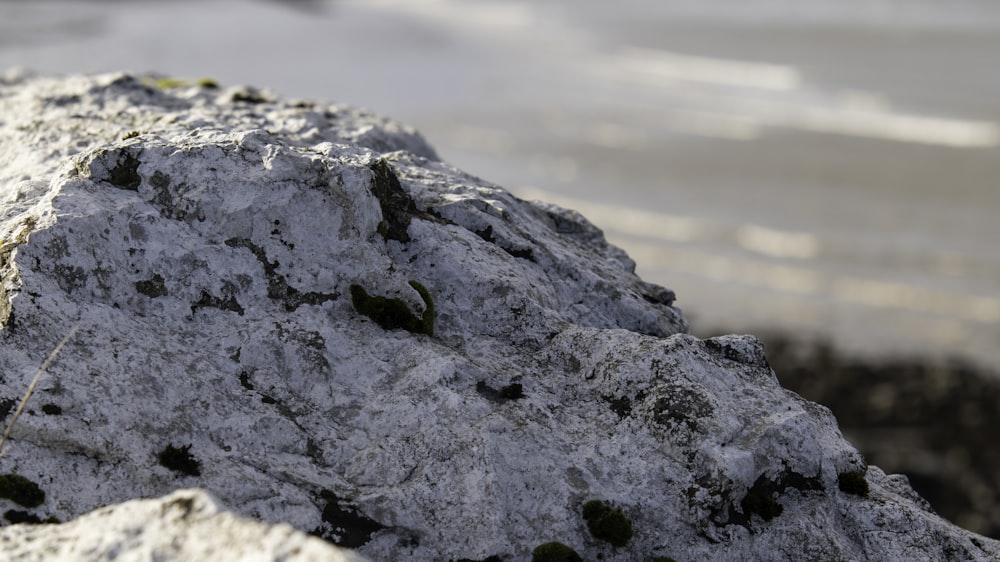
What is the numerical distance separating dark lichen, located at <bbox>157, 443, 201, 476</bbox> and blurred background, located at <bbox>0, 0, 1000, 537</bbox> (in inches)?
978

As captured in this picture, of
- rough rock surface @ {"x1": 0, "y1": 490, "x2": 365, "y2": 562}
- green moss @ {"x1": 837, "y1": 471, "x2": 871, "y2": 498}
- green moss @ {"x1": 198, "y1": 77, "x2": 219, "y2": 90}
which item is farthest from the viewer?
green moss @ {"x1": 198, "y1": 77, "x2": 219, "y2": 90}

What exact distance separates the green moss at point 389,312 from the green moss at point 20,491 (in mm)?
4805

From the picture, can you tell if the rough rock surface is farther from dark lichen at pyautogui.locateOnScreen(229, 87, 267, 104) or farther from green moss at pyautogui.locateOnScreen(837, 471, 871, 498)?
dark lichen at pyautogui.locateOnScreen(229, 87, 267, 104)

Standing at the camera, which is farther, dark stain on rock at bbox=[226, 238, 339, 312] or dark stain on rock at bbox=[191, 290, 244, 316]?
dark stain on rock at bbox=[226, 238, 339, 312]

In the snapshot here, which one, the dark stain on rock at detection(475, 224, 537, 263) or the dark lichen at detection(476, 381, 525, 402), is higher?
the dark stain on rock at detection(475, 224, 537, 263)

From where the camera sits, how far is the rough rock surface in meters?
8.66

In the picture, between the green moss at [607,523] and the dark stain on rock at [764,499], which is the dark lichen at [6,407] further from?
the dark stain on rock at [764,499]

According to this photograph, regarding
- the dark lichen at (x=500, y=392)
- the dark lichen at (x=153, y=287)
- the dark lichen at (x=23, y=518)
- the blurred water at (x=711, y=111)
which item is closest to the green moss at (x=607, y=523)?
the dark lichen at (x=500, y=392)

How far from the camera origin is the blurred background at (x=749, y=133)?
1437 inches

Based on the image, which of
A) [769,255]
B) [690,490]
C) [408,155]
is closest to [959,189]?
[769,255]

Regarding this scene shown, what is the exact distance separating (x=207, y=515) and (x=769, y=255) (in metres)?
38.0

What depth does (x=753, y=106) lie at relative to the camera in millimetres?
62250

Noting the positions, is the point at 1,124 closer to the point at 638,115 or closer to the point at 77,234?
the point at 77,234

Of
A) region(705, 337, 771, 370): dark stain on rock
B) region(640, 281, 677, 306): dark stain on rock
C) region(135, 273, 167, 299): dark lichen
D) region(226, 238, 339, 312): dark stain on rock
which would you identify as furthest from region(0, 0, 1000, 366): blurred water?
region(135, 273, 167, 299): dark lichen
